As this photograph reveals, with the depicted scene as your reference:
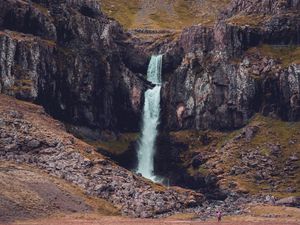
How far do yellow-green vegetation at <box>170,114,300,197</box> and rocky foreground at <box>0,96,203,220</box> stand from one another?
66.0ft

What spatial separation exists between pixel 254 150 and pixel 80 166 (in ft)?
192

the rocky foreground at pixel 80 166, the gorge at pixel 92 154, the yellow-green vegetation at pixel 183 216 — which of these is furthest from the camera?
the rocky foreground at pixel 80 166

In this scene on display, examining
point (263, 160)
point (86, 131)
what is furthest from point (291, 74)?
point (86, 131)

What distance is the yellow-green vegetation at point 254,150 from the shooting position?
169 meters

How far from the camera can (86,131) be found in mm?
195875

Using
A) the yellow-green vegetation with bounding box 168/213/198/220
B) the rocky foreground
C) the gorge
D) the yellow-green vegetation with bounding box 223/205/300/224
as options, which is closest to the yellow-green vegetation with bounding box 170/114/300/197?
the gorge

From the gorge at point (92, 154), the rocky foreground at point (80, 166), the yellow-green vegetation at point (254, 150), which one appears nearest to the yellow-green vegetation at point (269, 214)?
the gorge at point (92, 154)

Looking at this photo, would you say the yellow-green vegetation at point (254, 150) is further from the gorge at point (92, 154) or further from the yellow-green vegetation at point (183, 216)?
the yellow-green vegetation at point (183, 216)

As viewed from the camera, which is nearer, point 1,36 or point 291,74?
point 1,36

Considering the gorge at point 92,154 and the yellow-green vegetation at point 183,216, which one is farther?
the gorge at point 92,154

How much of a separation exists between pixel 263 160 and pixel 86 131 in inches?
2187

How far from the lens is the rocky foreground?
140500 millimetres

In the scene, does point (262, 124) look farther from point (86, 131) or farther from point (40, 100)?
point (40, 100)

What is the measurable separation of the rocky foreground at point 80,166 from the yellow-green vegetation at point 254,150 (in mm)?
20130
